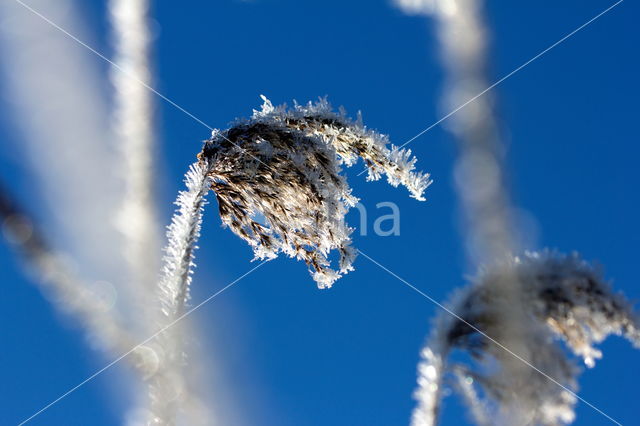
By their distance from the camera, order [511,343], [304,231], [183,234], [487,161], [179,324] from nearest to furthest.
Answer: [487,161] → [511,343] → [179,324] → [183,234] → [304,231]

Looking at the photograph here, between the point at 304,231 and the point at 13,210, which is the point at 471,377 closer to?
the point at 304,231

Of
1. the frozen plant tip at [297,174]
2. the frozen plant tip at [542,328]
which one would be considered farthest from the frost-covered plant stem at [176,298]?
the frozen plant tip at [542,328]

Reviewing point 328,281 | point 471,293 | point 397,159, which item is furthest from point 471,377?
point 397,159

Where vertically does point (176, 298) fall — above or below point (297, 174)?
below

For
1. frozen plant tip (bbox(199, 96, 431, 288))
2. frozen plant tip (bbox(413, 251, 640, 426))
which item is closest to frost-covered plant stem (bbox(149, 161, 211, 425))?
frozen plant tip (bbox(199, 96, 431, 288))

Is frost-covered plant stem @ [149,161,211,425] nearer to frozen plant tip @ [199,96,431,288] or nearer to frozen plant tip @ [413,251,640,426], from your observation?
frozen plant tip @ [199,96,431,288]
